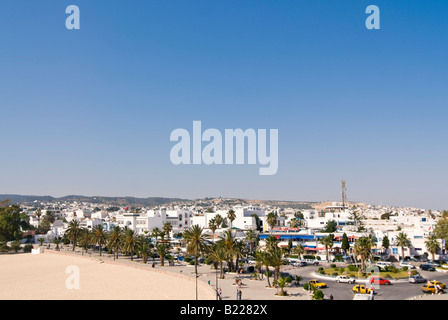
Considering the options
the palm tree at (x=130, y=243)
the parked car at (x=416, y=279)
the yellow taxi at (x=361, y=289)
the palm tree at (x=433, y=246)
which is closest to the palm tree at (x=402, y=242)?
the palm tree at (x=433, y=246)

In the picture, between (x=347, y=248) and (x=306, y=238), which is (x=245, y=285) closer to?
(x=347, y=248)

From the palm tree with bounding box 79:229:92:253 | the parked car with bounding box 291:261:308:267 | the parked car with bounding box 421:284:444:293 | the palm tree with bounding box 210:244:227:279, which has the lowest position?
the parked car with bounding box 291:261:308:267

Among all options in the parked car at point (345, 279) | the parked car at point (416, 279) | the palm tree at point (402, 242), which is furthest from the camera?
the palm tree at point (402, 242)

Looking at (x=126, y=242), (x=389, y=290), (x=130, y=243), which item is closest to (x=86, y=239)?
(x=126, y=242)

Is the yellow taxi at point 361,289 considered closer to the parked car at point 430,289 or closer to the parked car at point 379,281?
the parked car at point 430,289

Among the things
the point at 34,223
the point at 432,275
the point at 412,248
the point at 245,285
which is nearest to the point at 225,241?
the point at 245,285

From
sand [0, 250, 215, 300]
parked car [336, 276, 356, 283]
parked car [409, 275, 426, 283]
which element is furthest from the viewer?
parked car [336, 276, 356, 283]

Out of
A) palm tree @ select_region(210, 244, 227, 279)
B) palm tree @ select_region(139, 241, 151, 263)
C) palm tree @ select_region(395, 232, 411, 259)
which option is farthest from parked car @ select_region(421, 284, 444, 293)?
palm tree @ select_region(139, 241, 151, 263)

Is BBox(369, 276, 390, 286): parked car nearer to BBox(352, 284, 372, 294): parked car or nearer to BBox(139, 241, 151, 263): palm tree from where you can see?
BBox(352, 284, 372, 294): parked car
